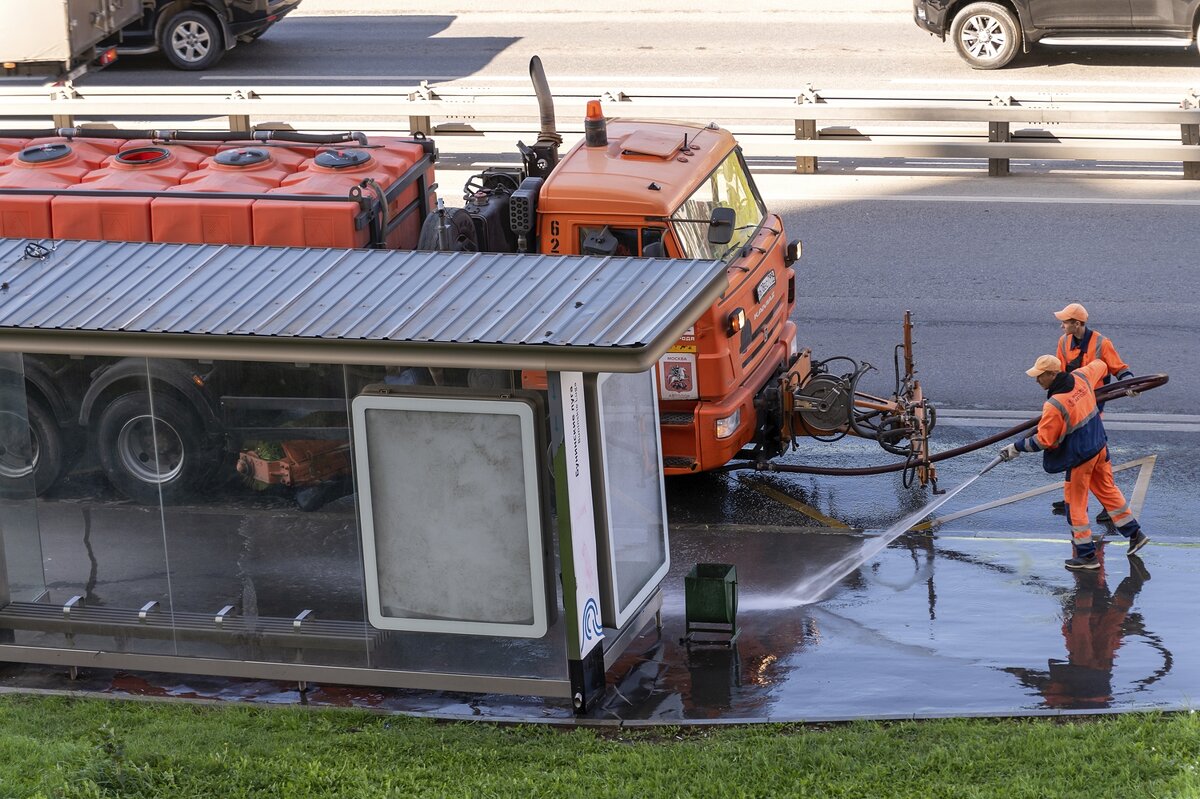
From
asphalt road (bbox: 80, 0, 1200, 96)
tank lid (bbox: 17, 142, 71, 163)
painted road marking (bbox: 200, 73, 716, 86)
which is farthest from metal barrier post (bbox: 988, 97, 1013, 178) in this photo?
tank lid (bbox: 17, 142, 71, 163)

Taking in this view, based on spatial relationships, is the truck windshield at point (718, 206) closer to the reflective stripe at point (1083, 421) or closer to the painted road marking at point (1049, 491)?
the painted road marking at point (1049, 491)

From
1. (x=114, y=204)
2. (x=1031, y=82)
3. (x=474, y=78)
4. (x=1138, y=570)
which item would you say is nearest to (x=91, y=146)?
(x=114, y=204)

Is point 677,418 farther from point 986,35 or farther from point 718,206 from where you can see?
point 986,35

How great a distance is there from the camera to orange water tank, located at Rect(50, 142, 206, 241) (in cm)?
1161

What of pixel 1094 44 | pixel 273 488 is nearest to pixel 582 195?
pixel 273 488

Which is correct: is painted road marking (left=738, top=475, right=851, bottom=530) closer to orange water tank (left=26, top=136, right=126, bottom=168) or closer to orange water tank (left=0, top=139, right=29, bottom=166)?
orange water tank (left=26, top=136, right=126, bottom=168)

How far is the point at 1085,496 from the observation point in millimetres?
10398

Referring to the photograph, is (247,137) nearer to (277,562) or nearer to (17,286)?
(17,286)

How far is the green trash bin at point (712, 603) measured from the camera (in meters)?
9.73

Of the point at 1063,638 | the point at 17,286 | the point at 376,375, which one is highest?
the point at 17,286

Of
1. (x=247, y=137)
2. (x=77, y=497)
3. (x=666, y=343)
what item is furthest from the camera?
(x=247, y=137)

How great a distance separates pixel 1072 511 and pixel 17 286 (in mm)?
6785

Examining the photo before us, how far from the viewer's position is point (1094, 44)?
2392cm

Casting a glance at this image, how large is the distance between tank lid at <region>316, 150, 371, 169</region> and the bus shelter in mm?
2402
